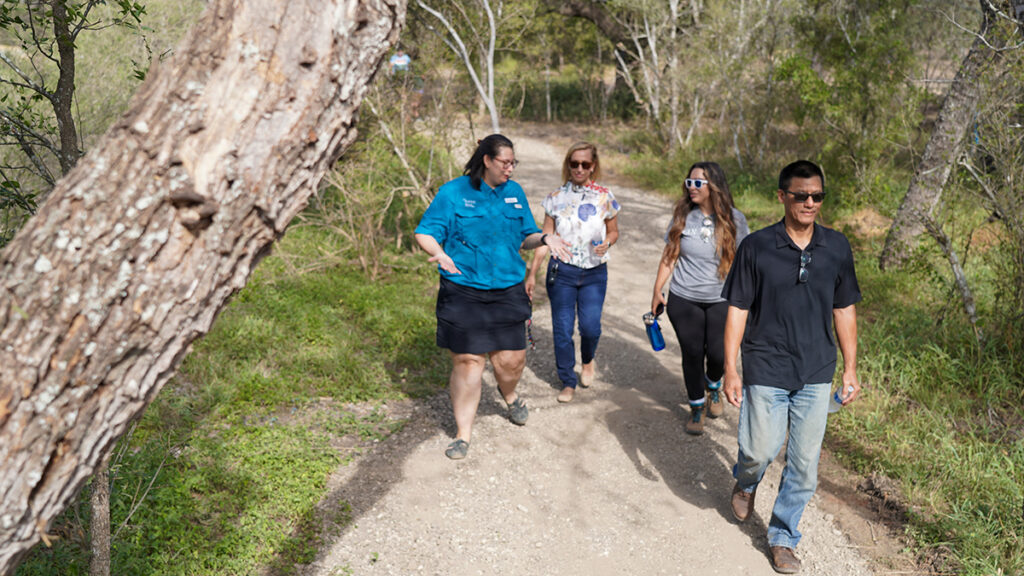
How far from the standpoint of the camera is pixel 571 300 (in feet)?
17.5

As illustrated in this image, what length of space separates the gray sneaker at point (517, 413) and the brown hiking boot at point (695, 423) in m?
1.12

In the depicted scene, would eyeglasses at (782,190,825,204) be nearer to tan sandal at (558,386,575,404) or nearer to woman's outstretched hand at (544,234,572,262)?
woman's outstretched hand at (544,234,572,262)

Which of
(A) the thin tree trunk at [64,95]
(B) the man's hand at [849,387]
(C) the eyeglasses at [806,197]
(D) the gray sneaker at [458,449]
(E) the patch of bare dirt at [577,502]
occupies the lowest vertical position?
(E) the patch of bare dirt at [577,502]

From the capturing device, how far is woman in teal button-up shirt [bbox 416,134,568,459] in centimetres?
441

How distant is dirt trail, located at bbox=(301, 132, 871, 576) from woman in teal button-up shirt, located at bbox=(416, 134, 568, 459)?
1.28ft

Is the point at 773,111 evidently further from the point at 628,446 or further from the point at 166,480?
the point at 166,480

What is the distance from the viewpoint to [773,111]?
1270cm

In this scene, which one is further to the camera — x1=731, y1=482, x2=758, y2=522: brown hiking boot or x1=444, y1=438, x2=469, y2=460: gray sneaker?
x1=444, y1=438, x2=469, y2=460: gray sneaker

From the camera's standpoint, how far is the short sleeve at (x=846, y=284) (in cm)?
356

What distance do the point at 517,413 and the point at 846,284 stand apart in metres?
2.41

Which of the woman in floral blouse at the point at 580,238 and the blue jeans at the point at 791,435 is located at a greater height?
the woman in floral blouse at the point at 580,238

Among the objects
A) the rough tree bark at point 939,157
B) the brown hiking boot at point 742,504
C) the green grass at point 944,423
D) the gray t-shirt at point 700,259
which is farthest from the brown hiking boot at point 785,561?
the rough tree bark at point 939,157

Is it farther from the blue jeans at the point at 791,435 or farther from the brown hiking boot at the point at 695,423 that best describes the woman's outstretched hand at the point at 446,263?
the brown hiking boot at the point at 695,423

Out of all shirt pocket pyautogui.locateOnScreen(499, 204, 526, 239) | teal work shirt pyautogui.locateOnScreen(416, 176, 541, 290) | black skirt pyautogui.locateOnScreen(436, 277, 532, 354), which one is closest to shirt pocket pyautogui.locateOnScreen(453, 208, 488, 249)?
teal work shirt pyautogui.locateOnScreen(416, 176, 541, 290)
